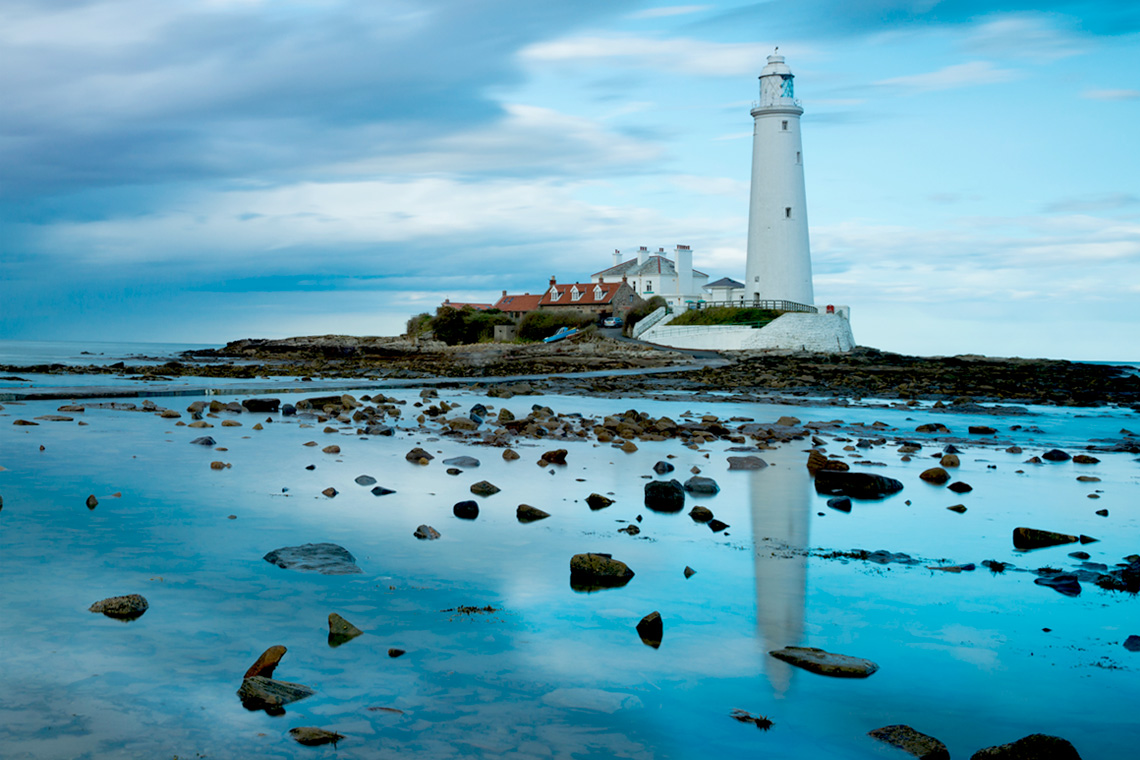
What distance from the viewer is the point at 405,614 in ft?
17.0

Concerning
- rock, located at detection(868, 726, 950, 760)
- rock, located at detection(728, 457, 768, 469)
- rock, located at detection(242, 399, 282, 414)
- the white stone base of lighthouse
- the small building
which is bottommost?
rock, located at detection(868, 726, 950, 760)

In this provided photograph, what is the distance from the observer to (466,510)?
323 inches

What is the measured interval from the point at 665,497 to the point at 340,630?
4.59 m

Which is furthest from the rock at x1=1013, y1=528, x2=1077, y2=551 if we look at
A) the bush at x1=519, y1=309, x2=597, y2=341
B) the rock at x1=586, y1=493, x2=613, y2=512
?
the bush at x1=519, y1=309, x2=597, y2=341

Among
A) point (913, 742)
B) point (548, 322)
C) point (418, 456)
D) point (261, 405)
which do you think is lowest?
point (913, 742)

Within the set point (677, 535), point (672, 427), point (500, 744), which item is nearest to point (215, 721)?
point (500, 744)

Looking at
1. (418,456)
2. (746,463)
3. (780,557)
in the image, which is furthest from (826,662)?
(418,456)

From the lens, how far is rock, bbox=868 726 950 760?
3.53 meters

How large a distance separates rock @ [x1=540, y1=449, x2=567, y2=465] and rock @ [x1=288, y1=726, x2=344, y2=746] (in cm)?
809

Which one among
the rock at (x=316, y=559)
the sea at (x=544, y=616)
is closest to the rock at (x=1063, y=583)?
the sea at (x=544, y=616)

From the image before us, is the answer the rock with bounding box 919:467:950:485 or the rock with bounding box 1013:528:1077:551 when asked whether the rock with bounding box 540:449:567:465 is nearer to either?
the rock with bounding box 919:467:950:485

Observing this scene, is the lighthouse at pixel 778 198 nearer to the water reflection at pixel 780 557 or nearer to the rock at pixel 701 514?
the water reflection at pixel 780 557

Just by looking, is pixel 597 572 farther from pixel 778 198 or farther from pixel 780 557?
pixel 778 198

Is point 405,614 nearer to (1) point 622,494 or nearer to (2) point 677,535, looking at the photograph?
(2) point 677,535
